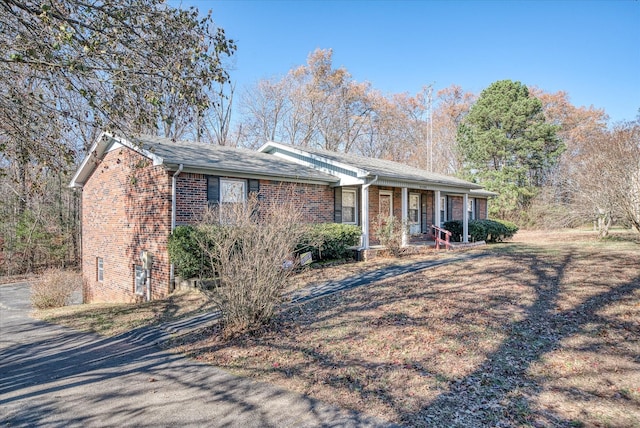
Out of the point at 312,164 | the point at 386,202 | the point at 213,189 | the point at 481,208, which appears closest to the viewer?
the point at 213,189

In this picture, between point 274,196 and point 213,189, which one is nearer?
point 213,189

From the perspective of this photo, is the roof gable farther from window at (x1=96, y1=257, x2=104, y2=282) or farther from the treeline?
window at (x1=96, y1=257, x2=104, y2=282)

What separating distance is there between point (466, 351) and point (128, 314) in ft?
25.4

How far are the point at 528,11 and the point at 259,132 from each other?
22.0 meters

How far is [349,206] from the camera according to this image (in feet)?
51.5

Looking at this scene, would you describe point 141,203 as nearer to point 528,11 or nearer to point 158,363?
point 158,363

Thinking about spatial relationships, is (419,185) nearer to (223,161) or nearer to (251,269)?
(223,161)

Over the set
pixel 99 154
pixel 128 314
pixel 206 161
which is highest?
pixel 99 154

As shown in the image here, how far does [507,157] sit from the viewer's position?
31031 millimetres

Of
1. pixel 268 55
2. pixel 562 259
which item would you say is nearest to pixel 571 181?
pixel 562 259

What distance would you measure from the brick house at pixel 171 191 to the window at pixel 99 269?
5 cm

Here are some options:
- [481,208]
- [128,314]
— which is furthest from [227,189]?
[481,208]

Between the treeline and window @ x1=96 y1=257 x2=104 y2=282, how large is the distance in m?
3.16

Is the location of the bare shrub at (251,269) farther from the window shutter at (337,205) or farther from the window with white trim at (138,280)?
the window shutter at (337,205)
